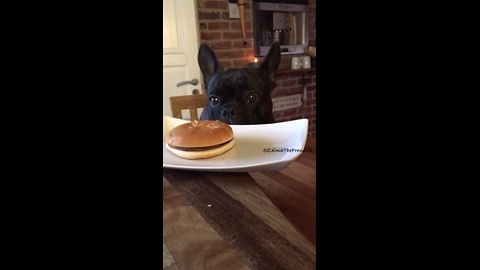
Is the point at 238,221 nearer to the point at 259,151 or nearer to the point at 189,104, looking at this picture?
the point at 259,151

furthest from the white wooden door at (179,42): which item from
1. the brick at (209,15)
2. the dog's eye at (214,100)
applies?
the dog's eye at (214,100)

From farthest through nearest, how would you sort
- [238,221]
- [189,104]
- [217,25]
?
[189,104]
[217,25]
[238,221]

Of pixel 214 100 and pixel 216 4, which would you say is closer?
pixel 216 4

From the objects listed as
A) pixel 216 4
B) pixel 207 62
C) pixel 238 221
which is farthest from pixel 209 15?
pixel 238 221

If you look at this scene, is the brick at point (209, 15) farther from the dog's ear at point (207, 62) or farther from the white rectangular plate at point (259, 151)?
the white rectangular plate at point (259, 151)

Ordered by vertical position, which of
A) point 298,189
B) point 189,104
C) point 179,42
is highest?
point 179,42
